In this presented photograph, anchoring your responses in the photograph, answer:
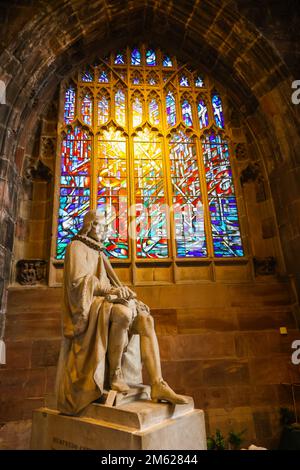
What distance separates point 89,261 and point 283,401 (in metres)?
3.48

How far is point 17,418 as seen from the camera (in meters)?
3.89

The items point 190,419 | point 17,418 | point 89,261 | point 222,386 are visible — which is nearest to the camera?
point 190,419

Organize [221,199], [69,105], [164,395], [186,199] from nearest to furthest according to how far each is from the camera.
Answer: [164,395], [186,199], [221,199], [69,105]

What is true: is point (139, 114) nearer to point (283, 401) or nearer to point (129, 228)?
point (129, 228)

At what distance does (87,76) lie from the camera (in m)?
6.16

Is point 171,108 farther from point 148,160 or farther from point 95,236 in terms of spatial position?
point 95,236

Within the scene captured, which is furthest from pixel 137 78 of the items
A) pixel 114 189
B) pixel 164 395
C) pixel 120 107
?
pixel 164 395

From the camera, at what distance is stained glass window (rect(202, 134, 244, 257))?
529cm

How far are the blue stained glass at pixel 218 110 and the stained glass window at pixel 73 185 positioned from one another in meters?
2.56

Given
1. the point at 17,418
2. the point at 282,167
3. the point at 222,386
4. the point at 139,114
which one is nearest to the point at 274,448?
the point at 222,386

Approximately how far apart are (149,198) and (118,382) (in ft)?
12.0

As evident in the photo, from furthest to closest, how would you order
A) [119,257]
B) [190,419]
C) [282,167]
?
[282,167], [119,257], [190,419]

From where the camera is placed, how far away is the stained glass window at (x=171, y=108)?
6011mm

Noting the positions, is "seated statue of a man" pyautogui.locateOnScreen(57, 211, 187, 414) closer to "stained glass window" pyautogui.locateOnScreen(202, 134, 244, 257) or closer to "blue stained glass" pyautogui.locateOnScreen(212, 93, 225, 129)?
"stained glass window" pyautogui.locateOnScreen(202, 134, 244, 257)
